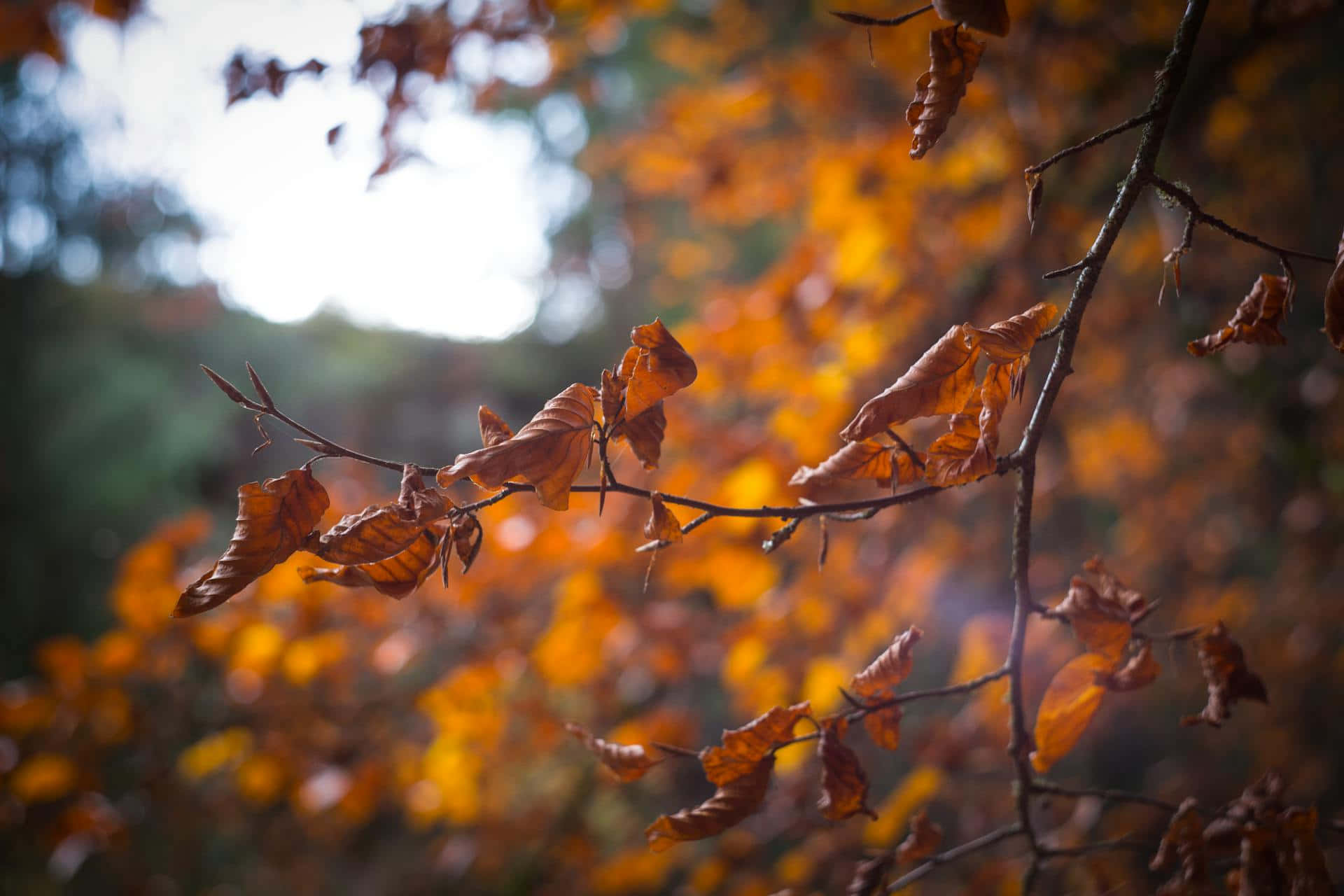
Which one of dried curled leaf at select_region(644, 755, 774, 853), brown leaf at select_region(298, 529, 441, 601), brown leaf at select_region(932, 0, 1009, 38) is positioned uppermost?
brown leaf at select_region(932, 0, 1009, 38)

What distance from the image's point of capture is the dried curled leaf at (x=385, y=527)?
0.35 meters

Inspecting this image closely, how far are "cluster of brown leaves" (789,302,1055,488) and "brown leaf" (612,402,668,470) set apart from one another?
0.30 ft

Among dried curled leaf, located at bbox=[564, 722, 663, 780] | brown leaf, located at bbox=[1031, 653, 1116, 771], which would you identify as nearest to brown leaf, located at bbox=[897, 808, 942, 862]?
brown leaf, located at bbox=[1031, 653, 1116, 771]

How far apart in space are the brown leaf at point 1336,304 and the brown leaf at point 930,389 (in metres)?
0.18

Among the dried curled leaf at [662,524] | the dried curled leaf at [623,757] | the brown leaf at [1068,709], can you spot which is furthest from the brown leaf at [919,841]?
the dried curled leaf at [662,524]

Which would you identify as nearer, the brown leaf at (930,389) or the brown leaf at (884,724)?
the brown leaf at (930,389)

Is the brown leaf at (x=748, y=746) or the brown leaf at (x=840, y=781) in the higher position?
the brown leaf at (x=748, y=746)

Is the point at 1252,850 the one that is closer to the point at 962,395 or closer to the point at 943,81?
the point at 962,395

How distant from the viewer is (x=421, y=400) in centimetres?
404

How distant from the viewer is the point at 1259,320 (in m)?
0.41

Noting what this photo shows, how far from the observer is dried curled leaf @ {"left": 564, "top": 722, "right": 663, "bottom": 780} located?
464 millimetres

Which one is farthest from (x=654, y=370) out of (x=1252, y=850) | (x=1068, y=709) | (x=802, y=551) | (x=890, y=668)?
(x=802, y=551)

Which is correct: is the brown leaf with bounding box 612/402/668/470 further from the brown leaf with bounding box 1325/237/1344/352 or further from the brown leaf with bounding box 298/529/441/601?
the brown leaf with bounding box 1325/237/1344/352

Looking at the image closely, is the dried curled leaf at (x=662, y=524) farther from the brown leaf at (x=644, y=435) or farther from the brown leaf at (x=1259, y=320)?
the brown leaf at (x=1259, y=320)
